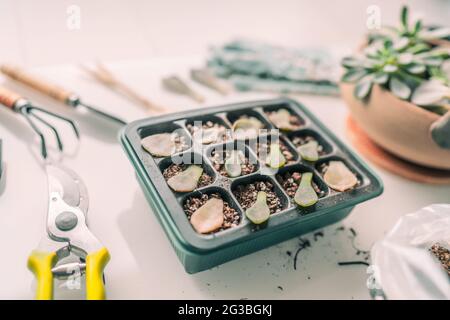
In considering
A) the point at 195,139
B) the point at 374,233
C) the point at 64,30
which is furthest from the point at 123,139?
the point at 64,30

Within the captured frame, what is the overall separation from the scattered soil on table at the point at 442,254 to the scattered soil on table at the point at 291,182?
0.14m

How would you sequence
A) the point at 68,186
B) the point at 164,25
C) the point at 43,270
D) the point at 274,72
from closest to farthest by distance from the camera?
the point at 43,270 → the point at 68,186 → the point at 274,72 → the point at 164,25

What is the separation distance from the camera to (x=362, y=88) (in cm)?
65

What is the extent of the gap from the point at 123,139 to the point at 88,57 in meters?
0.37

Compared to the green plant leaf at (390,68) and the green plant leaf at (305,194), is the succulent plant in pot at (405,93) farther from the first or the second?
the green plant leaf at (305,194)

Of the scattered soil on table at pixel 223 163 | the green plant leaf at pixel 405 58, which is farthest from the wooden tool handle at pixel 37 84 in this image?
the green plant leaf at pixel 405 58

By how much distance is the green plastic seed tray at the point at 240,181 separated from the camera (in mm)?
474

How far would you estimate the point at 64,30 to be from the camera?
905 millimetres

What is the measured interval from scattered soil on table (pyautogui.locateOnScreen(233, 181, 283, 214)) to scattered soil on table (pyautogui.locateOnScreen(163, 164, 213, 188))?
0.04m

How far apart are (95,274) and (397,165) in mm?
479

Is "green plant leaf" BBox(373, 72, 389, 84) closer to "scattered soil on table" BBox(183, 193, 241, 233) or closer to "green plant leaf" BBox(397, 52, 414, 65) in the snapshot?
"green plant leaf" BBox(397, 52, 414, 65)

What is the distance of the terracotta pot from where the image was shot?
1.97ft

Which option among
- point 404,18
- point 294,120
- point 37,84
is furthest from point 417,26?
point 37,84

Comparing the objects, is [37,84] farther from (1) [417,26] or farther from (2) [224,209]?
(1) [417,26]
